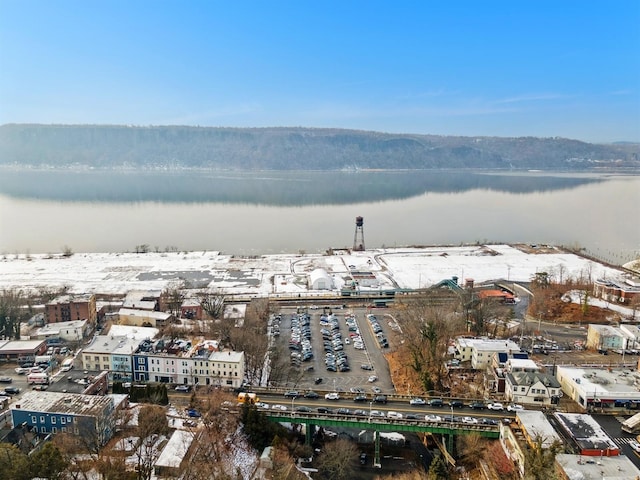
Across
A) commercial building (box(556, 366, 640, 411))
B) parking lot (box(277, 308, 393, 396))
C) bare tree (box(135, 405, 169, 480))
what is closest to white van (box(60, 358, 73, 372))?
bare tree (box(135, 405, 169, 480))

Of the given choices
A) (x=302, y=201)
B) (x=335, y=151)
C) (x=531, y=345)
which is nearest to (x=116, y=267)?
(x=531, y=345)

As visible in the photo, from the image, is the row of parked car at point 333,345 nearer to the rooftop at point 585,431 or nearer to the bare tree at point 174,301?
the bare tree at point 174,301

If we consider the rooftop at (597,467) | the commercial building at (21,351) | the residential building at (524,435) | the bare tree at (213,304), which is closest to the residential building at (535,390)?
the residential building at (524,435)

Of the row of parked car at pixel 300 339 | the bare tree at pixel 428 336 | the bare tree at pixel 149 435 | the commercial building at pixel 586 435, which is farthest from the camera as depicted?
the row of parked car at pixel 300 339

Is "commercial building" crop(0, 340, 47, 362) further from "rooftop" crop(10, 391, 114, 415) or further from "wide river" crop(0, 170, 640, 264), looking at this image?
"wide river" crop(0, 170, 640, 264)

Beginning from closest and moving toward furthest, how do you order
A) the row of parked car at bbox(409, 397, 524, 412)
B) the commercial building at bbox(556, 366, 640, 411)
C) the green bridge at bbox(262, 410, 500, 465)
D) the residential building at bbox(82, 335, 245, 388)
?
the green bridge at bbox(262, 410, 500, 465), the row of parked car at bbox(409, 397, 524, 412), the commercial building at bbox(556, 366, 640, 411), the residential building at bbox(82, 335, 245, 388)

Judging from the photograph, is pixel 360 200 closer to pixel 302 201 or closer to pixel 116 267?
pixel 302 201

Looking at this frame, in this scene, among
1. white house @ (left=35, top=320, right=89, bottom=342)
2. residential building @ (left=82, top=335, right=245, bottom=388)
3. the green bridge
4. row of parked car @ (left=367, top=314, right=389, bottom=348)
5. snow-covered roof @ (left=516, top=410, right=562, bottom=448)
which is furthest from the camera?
white house @ (left=35, top=320, right=89, bottom=342)
